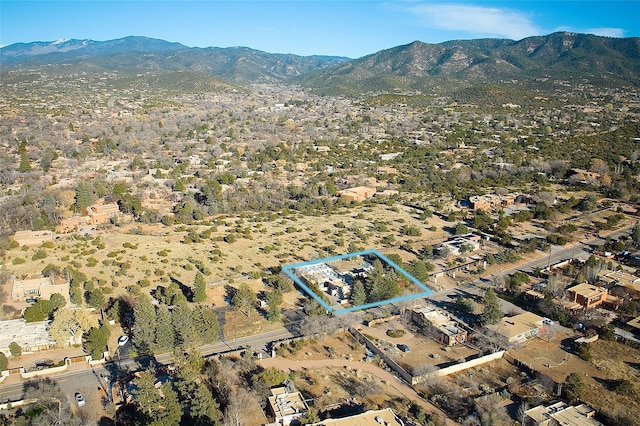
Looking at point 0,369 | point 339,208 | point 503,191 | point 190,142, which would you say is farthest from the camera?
point 190,142

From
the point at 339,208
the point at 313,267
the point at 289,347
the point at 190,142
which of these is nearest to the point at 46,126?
the point at 190,142

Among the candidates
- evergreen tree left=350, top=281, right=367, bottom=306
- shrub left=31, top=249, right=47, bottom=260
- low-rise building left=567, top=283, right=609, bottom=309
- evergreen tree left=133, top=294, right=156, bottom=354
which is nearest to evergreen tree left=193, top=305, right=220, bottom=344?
evergreen tree left=133, top=294, right=156, bottom=354

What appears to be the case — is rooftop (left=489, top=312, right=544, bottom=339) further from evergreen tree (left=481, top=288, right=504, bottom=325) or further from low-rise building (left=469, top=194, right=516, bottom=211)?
low-rise building (left=469, top=194, right=516, bottom=211)

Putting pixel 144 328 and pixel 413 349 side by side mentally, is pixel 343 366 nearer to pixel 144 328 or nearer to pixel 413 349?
pixel 413 349

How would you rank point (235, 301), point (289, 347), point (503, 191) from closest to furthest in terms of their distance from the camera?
point (289, 347) → point (235, 301) → point (503, 191)

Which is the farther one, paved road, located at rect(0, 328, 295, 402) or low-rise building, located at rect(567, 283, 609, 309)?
low-rise building, located at rect(567, 283, 609, 309)

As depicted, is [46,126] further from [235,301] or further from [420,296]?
[420,296]
